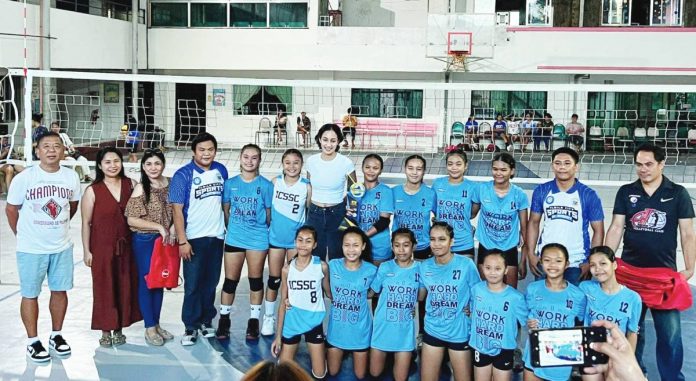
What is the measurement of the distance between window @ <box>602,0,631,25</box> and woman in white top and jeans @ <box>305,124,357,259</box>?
18.1 m

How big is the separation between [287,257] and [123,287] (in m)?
1.17

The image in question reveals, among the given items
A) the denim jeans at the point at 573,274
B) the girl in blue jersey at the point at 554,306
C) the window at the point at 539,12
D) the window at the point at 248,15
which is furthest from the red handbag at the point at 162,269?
the window at the point at 539,12

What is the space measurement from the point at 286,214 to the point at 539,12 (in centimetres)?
1797

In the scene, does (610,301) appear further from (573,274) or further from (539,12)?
(539,12)

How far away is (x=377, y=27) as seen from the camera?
2112 cm

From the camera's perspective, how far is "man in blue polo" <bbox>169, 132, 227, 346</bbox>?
16.9ft

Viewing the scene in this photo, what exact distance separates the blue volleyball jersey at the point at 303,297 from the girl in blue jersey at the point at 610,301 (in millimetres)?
1653

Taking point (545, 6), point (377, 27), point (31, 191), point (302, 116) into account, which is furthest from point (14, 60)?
point (545, 6)

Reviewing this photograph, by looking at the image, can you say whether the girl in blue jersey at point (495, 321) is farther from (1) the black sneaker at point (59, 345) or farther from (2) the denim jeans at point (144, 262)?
(1) the black sneaker at point (59, 345)

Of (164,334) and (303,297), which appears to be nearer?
(303,297)

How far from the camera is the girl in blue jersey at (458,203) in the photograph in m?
5.27

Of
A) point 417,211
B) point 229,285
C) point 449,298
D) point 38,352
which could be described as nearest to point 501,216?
point 417,211

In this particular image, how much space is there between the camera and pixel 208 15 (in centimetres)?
2202

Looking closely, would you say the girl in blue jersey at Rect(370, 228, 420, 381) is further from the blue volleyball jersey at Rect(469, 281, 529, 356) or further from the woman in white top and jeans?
the woman in white top and jeans
